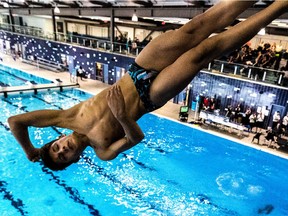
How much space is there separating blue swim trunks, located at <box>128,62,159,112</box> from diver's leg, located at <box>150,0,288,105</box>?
0.19 feet

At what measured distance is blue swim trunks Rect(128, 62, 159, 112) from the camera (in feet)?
7.44

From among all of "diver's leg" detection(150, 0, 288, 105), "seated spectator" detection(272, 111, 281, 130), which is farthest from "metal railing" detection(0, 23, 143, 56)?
"diver's leg" detection(150, 0, 288, 105)

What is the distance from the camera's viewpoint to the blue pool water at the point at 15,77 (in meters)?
17.3

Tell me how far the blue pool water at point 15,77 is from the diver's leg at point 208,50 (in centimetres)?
1719

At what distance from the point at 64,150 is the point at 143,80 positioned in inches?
44.8

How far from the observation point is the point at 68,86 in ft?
53.9

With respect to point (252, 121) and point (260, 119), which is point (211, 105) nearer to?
point (252, 121)

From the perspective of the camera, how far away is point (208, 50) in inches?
79.8

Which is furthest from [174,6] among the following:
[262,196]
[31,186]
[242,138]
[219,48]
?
[219,48]

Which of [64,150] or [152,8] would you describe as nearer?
[64,150]

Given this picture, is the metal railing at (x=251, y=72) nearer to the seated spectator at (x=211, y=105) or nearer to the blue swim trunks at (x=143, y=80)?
the seated spectator at (x=211, y=105)

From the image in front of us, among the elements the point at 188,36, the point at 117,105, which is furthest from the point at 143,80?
the point at 188,36

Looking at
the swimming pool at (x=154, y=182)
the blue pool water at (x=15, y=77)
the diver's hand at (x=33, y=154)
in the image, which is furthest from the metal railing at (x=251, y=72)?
the blue pool water at (x=15, y=77)

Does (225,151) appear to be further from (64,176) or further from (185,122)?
(64,176)
